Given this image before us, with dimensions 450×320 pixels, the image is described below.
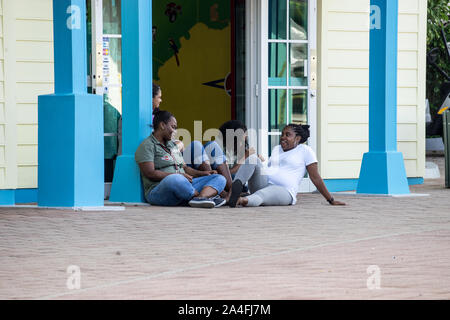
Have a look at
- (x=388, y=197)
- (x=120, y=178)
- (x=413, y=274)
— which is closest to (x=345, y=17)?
(x=388, y=197)

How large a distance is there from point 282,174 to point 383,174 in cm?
175

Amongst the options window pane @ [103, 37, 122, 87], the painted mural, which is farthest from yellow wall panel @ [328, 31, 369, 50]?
the painted mural

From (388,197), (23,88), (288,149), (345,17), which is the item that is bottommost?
(388,197)

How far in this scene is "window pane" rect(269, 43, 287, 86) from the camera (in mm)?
11273

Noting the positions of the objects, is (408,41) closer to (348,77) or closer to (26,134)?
(348,77)

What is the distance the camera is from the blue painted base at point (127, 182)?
31.4 ft

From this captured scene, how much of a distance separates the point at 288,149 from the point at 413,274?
4.69 metres

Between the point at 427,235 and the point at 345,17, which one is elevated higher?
the point at 345,17

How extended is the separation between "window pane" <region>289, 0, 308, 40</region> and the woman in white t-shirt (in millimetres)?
2126

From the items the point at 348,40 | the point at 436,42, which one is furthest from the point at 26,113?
the point at 436,42

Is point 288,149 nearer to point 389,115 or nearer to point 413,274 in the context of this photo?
Result: point 389,115

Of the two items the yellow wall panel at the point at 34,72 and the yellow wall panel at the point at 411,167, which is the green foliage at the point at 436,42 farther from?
the yellow wall panel at the point at 34,72
